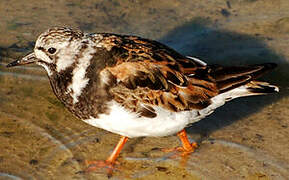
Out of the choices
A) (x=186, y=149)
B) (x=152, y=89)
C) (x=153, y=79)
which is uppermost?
(x=153, y=79)

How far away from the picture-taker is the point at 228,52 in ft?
31.2

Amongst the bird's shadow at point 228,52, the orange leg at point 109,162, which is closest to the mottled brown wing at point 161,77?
the orange leg at point 109,162

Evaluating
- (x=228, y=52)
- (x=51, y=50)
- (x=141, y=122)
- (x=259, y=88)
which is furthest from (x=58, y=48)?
(x=228, y=52)

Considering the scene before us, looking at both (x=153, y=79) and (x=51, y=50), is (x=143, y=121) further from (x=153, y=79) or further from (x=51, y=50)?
(x=51, y=50)

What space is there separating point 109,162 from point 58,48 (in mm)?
1642

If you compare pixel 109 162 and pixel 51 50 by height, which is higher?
pixel 51 50

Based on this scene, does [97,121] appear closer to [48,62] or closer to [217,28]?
[48,62]

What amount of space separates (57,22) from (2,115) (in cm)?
319

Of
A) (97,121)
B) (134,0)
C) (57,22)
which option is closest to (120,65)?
(97,121)

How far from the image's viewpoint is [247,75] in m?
6.66

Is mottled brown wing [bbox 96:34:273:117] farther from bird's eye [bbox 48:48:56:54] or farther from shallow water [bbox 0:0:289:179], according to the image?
shallow water [bbox 0:0:289:179]

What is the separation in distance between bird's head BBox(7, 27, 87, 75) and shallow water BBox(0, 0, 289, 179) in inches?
52.0

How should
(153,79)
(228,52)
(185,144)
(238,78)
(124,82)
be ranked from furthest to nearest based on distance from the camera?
(228,52), (185,144), (238,78), (153,79), (124,82)

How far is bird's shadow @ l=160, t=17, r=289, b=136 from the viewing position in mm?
7844
